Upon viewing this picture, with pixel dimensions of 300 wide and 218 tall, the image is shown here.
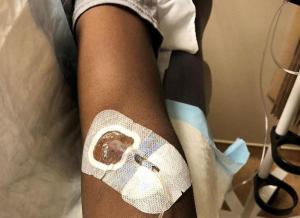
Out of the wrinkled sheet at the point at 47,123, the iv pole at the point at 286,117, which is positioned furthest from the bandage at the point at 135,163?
the iv pole at the point at 286,117

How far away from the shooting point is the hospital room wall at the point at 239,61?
3.97ft

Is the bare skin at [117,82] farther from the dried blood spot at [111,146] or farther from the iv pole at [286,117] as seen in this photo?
the iv pole at [286,117]

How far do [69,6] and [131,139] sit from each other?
370mm

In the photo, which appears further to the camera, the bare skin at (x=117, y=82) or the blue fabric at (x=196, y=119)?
the blue fabric at (x=196, y=119)

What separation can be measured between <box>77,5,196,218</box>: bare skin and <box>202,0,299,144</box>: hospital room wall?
1.74 feet

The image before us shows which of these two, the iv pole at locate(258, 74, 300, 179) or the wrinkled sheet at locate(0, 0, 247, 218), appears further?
the iv pole at locate(258, 74, 300, 179)

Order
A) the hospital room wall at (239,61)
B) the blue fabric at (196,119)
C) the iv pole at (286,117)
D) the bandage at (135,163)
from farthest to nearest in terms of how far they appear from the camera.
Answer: the hospital room wall at (239,61), the iv pole at (286,117), the blue fabric at (196,119), the bandage at (135,163)

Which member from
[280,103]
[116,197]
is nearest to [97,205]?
[116,197]

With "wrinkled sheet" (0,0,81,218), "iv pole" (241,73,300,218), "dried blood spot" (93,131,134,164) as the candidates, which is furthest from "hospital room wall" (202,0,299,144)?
"dried blood spot" (93,131,134,164)

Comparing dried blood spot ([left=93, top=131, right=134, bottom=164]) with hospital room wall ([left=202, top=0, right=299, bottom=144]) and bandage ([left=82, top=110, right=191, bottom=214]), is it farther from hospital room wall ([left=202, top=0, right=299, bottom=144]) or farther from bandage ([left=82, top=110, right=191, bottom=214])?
hospital room wall ([left=202, top=0, right=299, bottom=144])

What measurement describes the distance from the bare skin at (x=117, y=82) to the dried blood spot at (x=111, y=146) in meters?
0.03

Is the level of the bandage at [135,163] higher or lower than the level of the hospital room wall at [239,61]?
higher

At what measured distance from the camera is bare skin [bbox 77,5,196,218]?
608 millimetres

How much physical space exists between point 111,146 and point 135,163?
47mm
